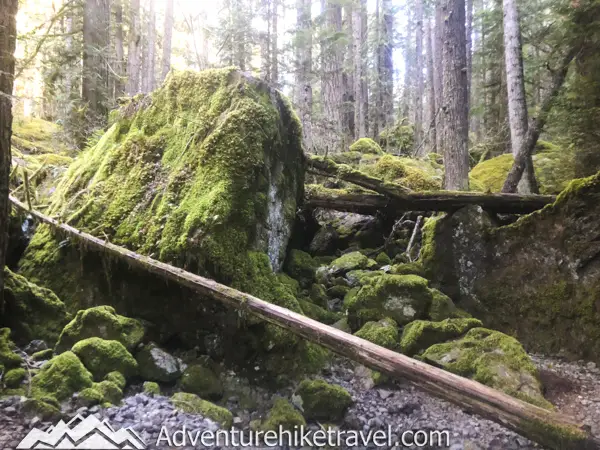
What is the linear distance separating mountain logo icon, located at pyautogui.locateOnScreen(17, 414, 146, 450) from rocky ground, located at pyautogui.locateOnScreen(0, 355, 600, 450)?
0.11m

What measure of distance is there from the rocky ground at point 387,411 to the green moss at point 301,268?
220cm

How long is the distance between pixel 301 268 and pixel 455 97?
4.75 m

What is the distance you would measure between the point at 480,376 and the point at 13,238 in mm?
6943

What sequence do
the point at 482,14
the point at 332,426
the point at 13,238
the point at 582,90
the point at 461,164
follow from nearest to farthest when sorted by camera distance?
the point at 332,426 < the point at 13,238 < the point at 582,90 < the point at 461,164 < the point at 482,14

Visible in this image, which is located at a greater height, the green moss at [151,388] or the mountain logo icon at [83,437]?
the mountain logo icon at [83,437]

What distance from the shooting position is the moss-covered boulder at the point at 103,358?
12.8 ft

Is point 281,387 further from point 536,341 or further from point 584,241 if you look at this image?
point 584,241

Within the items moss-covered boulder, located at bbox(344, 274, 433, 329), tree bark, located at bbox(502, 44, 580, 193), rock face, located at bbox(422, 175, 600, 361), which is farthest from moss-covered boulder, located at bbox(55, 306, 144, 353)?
tree bark, located at bbox(502, 44, 580, 193)

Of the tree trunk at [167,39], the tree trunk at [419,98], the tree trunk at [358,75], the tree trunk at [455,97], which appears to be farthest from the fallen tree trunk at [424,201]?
the tree trunk at [167,39]

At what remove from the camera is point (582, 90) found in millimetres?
6820

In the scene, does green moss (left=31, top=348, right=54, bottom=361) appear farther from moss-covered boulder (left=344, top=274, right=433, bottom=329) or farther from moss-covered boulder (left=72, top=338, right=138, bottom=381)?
moss-covered boulder (left=344, top=274, right=433, bottom=329)

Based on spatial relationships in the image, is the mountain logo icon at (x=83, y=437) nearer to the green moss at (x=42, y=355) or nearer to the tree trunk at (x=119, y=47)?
the green moss at (x=42, y=355)

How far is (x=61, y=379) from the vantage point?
140 inches

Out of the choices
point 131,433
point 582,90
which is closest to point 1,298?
point 131,433
